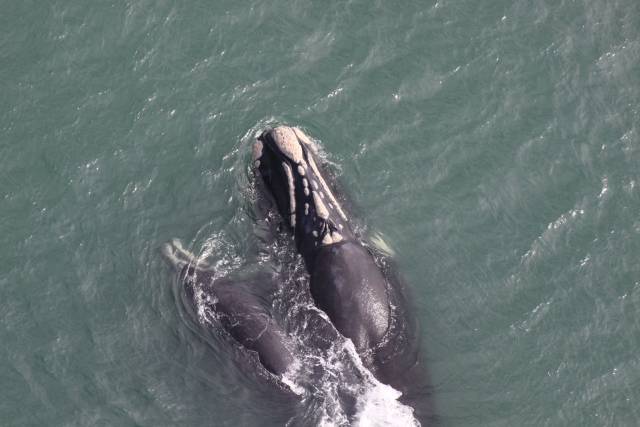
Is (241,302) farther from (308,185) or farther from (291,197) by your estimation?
(308,185)

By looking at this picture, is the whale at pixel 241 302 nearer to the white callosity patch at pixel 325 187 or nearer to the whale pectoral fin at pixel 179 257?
the whale pectoral fin at pixel 179 257

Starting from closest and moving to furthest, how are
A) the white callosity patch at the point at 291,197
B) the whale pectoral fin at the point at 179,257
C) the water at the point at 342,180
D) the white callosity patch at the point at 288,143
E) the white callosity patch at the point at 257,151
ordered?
the water at the point at 342,180 < the white callosity patch at the point at 291,197 < the white callosity patch at the point at 288,143 < the whale pectoral fin at the point at 179,257 < the white callosity patch at the point at 257,151

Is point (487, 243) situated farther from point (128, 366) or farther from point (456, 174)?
point (128, 366)

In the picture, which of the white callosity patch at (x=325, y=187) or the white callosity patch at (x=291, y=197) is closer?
the white callosity patch at (x=291, y=197)

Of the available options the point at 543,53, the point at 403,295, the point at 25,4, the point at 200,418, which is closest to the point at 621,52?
the point at 543,53

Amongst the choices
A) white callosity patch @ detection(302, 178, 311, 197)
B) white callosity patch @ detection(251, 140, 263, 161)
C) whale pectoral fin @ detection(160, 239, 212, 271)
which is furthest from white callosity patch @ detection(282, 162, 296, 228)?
whale pectoral fin @ detection(160, 239, 212, 271)

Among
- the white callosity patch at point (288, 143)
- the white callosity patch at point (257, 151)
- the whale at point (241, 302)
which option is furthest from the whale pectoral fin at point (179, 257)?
the white callosity patch at point (288, 143)
